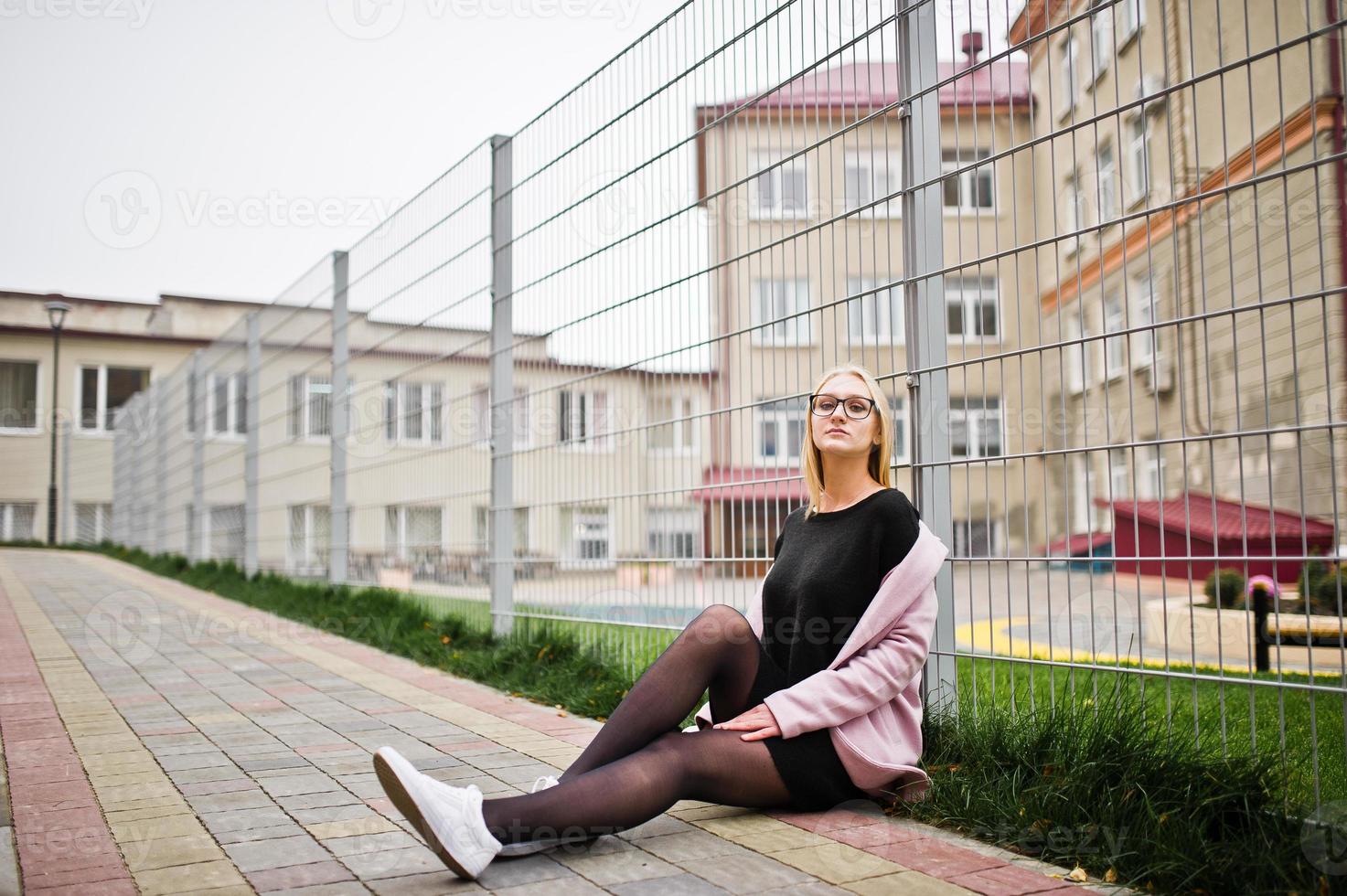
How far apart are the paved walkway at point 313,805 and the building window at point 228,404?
6027 millimetres

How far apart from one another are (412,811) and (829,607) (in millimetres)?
1263

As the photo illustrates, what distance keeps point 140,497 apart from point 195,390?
18.2ft

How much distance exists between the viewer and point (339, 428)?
30.2ft

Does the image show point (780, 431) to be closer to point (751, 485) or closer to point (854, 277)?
point (751, 485)

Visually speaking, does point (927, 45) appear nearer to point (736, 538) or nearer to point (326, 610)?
point (736, 538)

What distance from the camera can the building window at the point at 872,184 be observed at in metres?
3.78

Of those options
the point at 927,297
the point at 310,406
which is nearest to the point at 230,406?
the point at 310,406

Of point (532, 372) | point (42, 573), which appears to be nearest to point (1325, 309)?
point (532, 372)

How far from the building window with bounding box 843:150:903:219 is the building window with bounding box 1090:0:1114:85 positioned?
706mm

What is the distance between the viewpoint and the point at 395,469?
8.00 meters

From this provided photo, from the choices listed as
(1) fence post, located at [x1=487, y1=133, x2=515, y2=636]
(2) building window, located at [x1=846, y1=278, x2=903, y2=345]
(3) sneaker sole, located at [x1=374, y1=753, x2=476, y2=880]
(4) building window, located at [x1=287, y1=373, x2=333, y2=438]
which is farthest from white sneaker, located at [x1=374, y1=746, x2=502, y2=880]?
(4) building window, located at [x1=287, y1=373, x2=333, y2=438]

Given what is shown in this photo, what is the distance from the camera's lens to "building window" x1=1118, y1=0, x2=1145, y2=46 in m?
2.85

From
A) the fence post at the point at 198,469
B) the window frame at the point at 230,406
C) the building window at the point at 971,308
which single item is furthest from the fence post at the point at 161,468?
the building window at the point at 971,308

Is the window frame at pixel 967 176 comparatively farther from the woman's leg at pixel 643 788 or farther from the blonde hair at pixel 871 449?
the woman's leg at pixel 643 788
